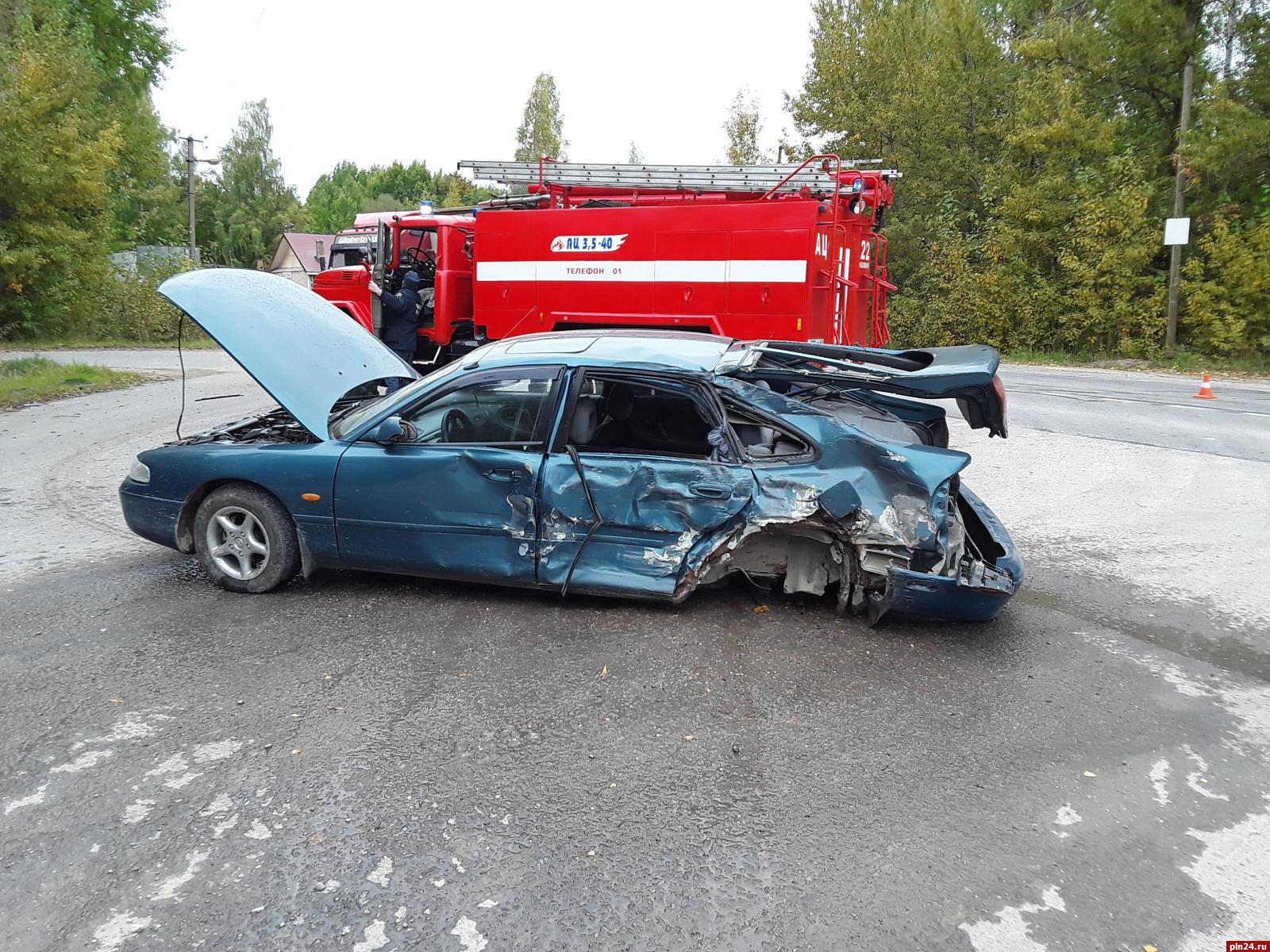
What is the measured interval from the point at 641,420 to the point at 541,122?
49032 mm

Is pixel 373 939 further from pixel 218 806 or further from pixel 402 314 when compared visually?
pixel 402 314

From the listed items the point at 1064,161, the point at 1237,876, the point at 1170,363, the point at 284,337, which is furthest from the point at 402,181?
the point at 1237,876

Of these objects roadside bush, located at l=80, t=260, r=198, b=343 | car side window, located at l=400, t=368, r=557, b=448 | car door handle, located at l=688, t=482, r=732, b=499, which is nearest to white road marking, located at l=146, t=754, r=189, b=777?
car side window, located at l=400, t=368, r=557, b=448

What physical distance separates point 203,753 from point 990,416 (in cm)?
402

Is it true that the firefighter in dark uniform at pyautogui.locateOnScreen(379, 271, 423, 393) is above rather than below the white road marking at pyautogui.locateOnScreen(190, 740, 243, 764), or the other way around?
above

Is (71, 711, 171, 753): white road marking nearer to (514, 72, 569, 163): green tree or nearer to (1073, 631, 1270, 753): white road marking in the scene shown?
(1073, 631, 1270, 753): white road marking

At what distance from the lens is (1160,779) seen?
3355 millimetres

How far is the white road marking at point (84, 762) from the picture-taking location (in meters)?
3.27

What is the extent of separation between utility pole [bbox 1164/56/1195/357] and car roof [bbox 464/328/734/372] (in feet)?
65.4

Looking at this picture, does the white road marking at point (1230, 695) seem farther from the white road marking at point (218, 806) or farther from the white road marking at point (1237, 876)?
the white road marking at point (218, 806)

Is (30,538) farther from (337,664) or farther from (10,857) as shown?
(10,857)

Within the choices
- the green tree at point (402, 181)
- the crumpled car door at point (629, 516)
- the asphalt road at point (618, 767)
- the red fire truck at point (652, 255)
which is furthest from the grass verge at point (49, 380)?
the green tree at point (402, 181)

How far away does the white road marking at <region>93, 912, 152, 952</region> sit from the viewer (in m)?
2.42

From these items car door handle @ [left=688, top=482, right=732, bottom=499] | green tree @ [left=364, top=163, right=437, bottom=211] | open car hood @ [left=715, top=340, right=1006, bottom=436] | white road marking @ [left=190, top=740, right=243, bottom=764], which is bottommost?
white road marking @ [left=190, top=740, right=243, bottom=764]
